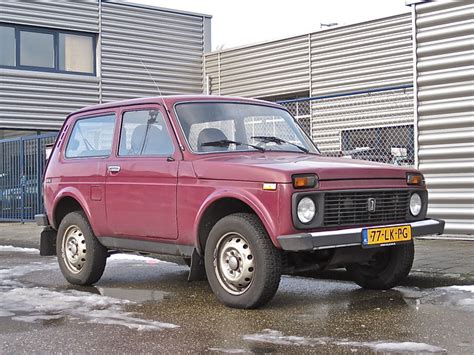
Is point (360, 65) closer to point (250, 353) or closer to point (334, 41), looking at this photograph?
point (334, 41)

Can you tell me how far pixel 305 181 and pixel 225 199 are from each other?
0.82 meters

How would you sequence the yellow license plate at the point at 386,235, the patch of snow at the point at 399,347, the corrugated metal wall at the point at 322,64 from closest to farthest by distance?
the patch of snow at the point at 399,347 < the yellow license plate at the point at 386,235 < the corrugated metal wall at the point at 322,64

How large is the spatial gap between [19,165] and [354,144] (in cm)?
1016

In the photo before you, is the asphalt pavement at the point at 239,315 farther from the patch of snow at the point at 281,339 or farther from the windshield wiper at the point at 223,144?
the windshield wiper at the point at 223,144

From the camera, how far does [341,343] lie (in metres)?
4.58

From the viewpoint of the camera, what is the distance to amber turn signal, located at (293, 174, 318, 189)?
17.4ft

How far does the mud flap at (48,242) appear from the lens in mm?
7785

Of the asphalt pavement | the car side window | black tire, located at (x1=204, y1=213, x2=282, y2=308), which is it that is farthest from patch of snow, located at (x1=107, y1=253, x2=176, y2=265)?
black tire, located at (x1=204, y1=213, x2=282, y2=308)

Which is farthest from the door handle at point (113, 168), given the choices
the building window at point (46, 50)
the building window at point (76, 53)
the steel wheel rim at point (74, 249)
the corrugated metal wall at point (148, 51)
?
the corrugated metal wall at point (148, 51)

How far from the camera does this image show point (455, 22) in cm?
952

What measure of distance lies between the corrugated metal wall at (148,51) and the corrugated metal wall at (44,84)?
56 cm

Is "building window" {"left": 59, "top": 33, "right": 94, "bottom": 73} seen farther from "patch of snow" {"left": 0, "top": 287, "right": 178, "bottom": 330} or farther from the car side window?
"patch of snow" {"left": 0, "top": 287, "right": 178, "bottom": 330}

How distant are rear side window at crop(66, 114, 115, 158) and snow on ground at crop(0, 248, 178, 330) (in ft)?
4.91

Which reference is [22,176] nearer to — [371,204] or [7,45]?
[7,45]
